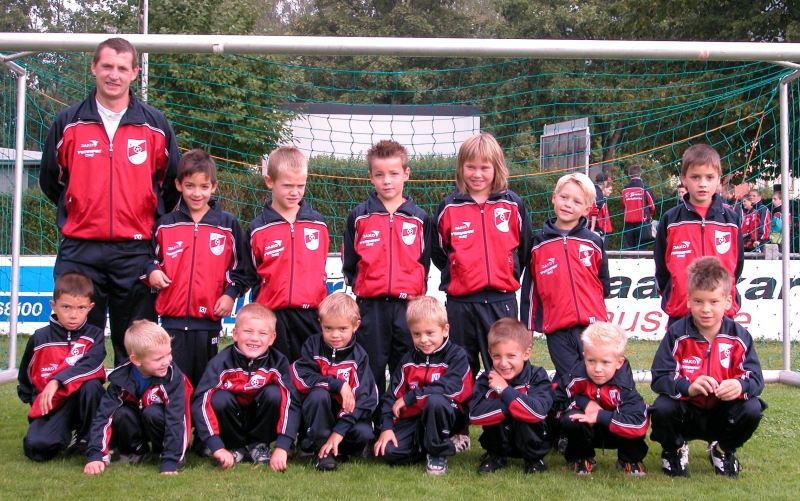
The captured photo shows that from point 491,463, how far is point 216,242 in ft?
6.28

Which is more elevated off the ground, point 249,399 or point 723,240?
point 723,240

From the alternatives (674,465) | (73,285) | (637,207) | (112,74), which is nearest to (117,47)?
(112,74)

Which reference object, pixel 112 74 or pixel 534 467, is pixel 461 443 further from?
pixel 112 74

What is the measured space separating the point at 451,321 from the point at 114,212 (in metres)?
1.94

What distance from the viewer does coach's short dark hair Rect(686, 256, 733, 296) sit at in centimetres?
379

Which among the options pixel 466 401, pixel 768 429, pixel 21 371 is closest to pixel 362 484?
pixel 466 401

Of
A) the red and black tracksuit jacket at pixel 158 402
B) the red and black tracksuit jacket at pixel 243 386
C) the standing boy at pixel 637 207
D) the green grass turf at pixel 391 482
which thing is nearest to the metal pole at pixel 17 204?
the green grass turf at pixel 391 482

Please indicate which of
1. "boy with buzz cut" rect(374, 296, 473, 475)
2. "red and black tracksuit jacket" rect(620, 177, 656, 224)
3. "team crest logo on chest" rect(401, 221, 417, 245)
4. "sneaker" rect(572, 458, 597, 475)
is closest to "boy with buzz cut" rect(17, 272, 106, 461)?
"boy with buzz cut" rect(374, 296, 473, 475)

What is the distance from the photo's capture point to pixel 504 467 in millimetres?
4031

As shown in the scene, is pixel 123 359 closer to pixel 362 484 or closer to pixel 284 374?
pixel 284 374

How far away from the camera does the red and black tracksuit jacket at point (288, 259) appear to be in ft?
14.2

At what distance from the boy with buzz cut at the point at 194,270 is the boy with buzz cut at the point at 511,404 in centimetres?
148

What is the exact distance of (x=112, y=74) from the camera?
4.23 metres

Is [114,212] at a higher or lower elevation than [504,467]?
higher
